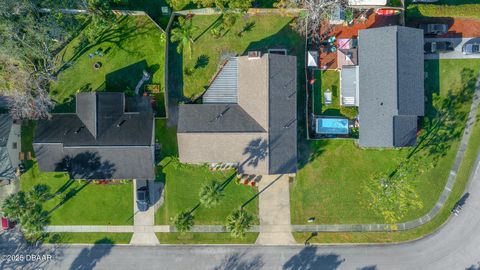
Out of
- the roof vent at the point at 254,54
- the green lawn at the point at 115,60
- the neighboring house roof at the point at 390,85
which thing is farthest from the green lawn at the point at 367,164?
the green lawn at the point at 115,60

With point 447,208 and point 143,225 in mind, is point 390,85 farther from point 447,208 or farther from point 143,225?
point 143,225

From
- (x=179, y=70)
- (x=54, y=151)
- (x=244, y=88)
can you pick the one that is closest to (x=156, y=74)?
(x=179, y=70)

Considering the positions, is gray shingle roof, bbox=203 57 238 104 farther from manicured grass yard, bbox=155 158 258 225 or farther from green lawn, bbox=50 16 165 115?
manicured grass yard, bbox=155 158 258 225

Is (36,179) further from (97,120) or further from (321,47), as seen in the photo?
(321,47)

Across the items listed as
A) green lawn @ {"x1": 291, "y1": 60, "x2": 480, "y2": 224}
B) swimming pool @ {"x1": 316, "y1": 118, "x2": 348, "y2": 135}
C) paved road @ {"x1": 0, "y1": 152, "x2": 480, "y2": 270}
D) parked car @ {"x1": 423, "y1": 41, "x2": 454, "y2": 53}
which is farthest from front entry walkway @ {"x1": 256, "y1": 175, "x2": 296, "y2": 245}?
parked car @ {"x1": 423, "y1": 41, "x2": 454, "y2": 53}

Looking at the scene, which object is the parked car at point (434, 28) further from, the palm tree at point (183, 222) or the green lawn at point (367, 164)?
the palm tree at point (183, 222)

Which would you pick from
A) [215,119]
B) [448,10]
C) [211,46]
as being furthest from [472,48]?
[215,119]

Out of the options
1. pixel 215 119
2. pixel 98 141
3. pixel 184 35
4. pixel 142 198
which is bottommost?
pixel 142 198
